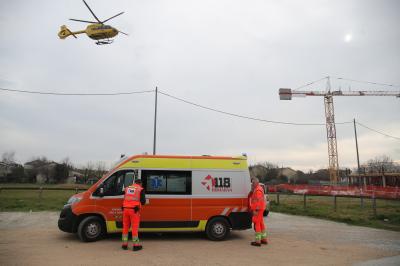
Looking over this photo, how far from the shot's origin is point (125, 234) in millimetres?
8055

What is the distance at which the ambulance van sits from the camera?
9000mm

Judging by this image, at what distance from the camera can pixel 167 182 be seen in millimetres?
9523

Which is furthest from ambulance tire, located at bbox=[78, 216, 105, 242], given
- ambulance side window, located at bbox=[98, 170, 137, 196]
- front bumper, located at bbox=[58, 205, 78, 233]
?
ambulance side window, located at bbox=[98, 170, 137, 196]

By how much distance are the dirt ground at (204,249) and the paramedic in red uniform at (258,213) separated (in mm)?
324

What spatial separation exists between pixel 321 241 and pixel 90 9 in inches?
919

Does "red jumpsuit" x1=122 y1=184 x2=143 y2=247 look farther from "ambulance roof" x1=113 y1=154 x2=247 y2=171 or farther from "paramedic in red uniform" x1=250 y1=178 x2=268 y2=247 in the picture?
"paramedic in red uniform" x1=250 y1=178 x2=268 y2=247

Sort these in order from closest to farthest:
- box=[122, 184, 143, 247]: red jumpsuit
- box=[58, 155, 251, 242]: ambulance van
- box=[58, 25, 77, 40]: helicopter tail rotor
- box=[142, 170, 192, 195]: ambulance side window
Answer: box=[122, 184, 143, 247]: red jumpsuit < box=[58, 155, 251, 242]: ambulance van < box=[142, 170, 192, 195]: ambulance side window < box=[58, 25, 77, 40]: helicopter tail rotor

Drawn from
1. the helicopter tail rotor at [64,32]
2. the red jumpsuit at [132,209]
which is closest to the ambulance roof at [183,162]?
the red jumpsuit at [132,209]

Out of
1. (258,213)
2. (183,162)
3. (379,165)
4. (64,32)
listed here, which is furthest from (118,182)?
(379,165)

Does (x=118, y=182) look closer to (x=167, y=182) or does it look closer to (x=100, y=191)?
(x=100, y=191)

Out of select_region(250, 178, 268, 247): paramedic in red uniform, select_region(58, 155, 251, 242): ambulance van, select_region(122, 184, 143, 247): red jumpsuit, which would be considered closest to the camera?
select_region(122, 184, 143, 247): red jumpsuit

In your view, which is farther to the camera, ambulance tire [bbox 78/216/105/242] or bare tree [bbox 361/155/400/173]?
bare tree [bbox 361/155/400/173]

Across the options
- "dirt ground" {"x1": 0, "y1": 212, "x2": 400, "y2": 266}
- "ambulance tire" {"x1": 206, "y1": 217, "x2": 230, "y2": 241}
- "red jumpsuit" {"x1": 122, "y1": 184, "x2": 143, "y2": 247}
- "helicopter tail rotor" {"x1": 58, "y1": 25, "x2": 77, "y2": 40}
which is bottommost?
"dirt ground" {"x1": 0, "y1": 212, "x2": 400, "y2": 266}

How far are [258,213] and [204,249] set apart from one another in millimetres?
1916
